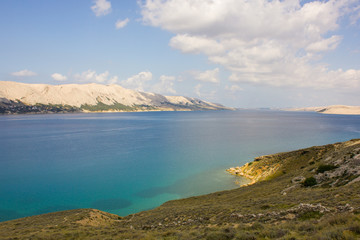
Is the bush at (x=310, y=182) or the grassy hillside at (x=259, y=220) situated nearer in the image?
the grassy hillside at (x=259, y=220)

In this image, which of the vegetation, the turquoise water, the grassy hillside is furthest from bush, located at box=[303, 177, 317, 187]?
the turquoise water

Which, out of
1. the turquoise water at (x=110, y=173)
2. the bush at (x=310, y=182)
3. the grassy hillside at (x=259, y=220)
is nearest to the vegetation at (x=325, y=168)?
the grassy hillside at (x=259, y=220)

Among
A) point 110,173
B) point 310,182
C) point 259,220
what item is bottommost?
point 110,173

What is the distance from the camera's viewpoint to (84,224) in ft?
77.9

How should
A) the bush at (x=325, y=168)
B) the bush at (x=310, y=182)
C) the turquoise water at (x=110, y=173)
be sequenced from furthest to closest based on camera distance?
the turquoise water at (x=110, y=173), the bush at (x=325, y=168), the bush at (x=310, y=182)

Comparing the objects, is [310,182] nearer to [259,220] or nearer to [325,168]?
[325,168]

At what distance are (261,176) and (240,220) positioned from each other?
33.2 metres

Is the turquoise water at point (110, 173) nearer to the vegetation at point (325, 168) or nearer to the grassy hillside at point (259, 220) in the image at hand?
the grassy hillside at point (259, 220)

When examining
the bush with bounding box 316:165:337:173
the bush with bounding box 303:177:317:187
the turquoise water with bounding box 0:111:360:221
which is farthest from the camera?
the turquoise water with bounding box 0:111:360:221

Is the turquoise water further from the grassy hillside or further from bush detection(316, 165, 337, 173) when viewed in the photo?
bush detection(316, 165, 337, 173)

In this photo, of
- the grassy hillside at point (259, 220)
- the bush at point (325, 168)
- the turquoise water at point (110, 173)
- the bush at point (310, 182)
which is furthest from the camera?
the turquoise water at point (110, 173)

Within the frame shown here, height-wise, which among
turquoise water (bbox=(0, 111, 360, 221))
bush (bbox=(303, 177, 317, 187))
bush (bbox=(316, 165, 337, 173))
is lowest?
turquoise water (bbox=(0, 111, 360, 221))

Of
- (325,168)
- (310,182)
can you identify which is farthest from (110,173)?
(325,168)

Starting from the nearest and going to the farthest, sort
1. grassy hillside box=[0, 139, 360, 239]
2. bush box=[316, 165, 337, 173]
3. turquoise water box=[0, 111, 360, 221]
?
1. grassy hillside box=[0, 139, 360, 239]
2. bush box=[316, 165, 337, 173]
3. turquoise water box=[0, 111, 360, 221]
